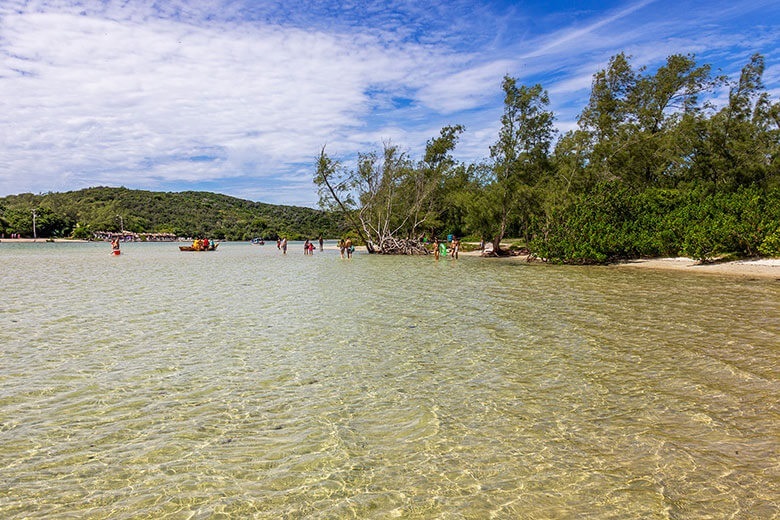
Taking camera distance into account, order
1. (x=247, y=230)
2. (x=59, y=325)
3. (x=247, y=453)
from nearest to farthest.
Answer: (x=247, y=453) → (x=59, y=325) → (x=247, y=230)

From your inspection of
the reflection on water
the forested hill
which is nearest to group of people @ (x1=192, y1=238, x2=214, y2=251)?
the reflection on water

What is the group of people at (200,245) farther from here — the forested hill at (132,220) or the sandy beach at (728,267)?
the forested hill at (132,220)

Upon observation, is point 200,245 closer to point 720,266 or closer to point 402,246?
point 402,246

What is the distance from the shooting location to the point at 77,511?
3.93 meters

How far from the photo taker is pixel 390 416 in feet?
20.0

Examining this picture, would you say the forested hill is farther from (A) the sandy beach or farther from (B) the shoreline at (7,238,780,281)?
(A) the sandy beach

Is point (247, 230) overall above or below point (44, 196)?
below

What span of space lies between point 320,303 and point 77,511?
1217cm

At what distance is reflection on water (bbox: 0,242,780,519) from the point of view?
4.18 metres

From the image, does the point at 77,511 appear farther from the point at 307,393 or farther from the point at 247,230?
the point at 247,230

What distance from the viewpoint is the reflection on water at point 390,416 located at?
418 centimetres

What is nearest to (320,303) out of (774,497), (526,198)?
(774,497)

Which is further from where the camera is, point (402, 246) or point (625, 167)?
point (402, 246)

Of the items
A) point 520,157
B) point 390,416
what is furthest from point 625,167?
point 390,416
